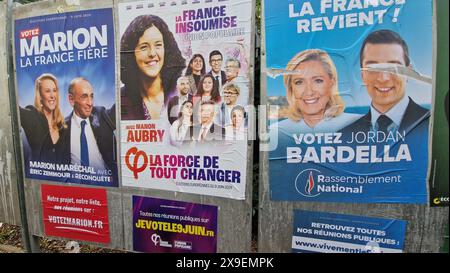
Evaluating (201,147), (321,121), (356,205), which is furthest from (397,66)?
(201,147)

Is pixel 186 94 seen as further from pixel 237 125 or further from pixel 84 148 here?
pixel 84 148

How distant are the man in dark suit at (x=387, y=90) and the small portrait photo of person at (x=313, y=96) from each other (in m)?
0.19

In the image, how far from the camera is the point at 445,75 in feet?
7.84

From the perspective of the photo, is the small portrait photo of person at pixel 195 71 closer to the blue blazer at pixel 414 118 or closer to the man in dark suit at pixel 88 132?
the man in dark suit at pixel 88 132

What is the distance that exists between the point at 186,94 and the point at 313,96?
1159 mm

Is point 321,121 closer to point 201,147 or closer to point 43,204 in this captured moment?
point 201,147

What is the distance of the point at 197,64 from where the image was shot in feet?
9.78

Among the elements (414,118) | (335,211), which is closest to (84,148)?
(335,211)

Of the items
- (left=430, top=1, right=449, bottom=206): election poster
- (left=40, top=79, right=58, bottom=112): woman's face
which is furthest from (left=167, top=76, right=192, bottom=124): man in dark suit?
(left=430, top=1, right=449, bottom=206): election poster

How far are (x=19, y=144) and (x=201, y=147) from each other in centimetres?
232

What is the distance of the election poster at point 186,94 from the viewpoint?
288cm

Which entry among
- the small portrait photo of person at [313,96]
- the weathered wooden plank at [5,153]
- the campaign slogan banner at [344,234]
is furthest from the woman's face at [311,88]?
the weathered wooden plank at [5,153]

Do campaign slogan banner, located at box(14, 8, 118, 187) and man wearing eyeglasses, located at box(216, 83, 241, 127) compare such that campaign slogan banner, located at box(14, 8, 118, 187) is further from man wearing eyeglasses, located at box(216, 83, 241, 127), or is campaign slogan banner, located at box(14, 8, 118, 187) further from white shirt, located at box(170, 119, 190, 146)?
man wearing eyeglasses, located at box(216, 83, 241, 127)

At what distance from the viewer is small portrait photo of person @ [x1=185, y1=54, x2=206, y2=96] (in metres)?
2.97
